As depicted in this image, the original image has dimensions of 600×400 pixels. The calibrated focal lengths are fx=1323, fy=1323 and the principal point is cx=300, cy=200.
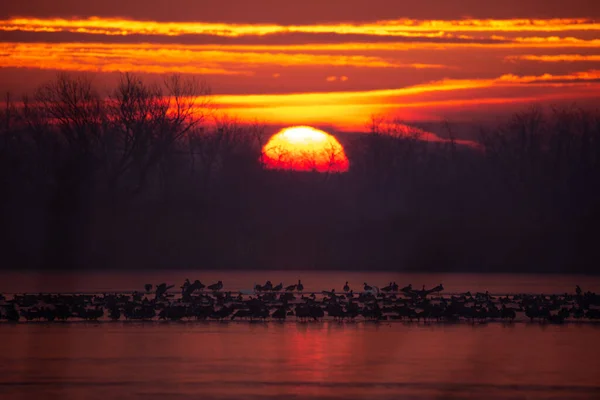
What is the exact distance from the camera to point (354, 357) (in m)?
23.9

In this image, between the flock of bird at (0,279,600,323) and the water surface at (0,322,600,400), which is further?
the flock of bird at (0,279,600,323)

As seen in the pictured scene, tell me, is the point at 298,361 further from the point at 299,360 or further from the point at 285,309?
the point at 285,309

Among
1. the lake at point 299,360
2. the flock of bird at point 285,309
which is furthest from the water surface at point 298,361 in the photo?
the flock of bird at point 285,309

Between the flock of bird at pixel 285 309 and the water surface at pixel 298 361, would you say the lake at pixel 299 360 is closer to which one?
the water surface at pixel 298 361

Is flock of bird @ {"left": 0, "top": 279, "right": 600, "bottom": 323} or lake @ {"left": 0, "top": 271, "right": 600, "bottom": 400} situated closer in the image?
lake @ {"left": 0, "top": 271, "right": 600, "bottom": 400}

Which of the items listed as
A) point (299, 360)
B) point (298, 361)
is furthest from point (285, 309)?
point (298, 361)

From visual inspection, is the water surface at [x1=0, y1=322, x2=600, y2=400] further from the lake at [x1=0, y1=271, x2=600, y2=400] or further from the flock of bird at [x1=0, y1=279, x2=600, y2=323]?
the flock of bird at [x1=0, y1=279, x2=600, y2=323]

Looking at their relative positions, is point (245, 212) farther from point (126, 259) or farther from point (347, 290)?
point (347, 290)

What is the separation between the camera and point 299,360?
23.2 meters

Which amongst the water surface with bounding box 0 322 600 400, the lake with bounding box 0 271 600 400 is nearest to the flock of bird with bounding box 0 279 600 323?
the lake with bounding box 0 271 600 400

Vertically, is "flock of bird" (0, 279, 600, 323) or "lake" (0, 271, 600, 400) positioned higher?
"flock of bird" (0, 279, 600, 323)

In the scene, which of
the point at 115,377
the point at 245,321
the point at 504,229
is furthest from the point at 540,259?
the point at 115,377

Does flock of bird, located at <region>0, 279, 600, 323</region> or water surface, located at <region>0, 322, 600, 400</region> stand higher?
flock of bird, located at <region>0, 279, 600, 323</region>

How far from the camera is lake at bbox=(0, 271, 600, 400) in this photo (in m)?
20.1
